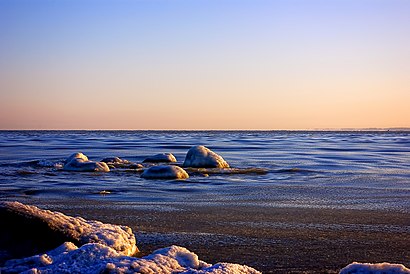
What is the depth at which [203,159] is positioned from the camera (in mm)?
10047

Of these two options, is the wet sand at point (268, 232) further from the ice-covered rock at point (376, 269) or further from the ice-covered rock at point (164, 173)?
the ice-covered rock at point (164, 173)

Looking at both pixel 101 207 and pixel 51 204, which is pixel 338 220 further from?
pixel 51 204

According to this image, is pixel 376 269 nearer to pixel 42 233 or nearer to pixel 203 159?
pixel 42 233

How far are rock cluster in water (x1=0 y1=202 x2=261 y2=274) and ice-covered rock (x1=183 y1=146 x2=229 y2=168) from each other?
20.6 ft

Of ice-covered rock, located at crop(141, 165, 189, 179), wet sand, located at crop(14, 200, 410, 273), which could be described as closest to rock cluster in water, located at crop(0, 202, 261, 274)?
→ wet sand, located at crop(14, 200, 410, 273)

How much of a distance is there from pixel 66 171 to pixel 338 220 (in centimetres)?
589

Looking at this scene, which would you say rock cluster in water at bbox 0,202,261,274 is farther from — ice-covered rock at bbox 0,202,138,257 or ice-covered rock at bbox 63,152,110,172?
ice-covered rock at bbox 63,152,110,172

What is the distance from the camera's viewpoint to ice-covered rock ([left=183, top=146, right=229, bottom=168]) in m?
9.91

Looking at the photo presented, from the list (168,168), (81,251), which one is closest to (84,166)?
(168,168)

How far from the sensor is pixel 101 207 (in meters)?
5.15

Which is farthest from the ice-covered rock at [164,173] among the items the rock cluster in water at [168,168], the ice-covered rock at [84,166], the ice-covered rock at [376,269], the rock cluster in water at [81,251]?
the ice-covered rock at [376,269]

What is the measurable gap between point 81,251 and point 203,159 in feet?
24.0

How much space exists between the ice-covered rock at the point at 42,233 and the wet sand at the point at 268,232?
0.80 feet

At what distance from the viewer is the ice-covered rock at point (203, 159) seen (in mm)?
9914
